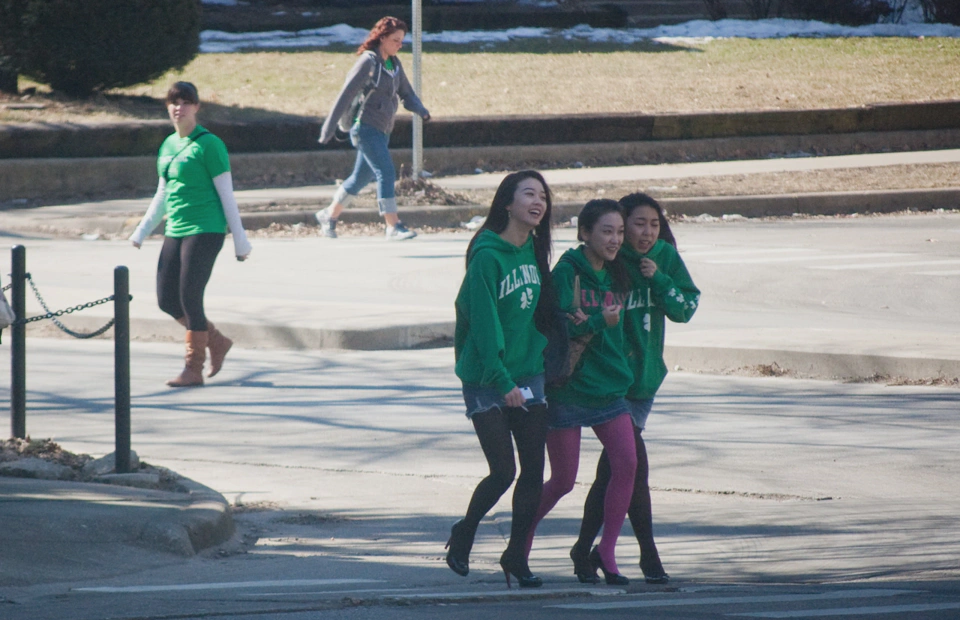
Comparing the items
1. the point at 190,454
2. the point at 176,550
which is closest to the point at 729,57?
the point at 190,454

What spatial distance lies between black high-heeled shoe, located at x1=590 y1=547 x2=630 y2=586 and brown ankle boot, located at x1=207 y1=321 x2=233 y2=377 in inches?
178

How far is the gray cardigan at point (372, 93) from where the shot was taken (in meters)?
14.2

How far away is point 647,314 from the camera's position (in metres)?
5.34

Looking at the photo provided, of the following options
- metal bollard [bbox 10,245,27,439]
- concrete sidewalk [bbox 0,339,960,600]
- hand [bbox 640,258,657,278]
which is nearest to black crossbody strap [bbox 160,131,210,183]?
concrete sidewalk [bbox 0,339,960,600]

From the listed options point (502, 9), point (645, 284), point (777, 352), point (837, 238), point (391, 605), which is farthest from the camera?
point (502, 9)

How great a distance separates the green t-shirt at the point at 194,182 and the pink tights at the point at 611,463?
13.8 feet

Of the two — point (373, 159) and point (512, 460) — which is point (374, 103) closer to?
point (373, 159)

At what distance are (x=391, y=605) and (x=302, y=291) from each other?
7.71m

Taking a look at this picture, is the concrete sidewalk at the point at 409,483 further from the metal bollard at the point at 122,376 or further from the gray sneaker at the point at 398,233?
the gray sneaker at the point at 398,233

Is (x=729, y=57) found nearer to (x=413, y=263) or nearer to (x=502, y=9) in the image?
(x=502, y=9)

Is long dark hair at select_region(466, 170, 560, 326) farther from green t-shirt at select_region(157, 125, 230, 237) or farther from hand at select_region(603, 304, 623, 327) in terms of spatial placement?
green t-shirt at select_region(157, 125, 230, 237)

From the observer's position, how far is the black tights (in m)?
5.30

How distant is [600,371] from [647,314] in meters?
0.34

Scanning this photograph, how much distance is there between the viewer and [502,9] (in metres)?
29.5
